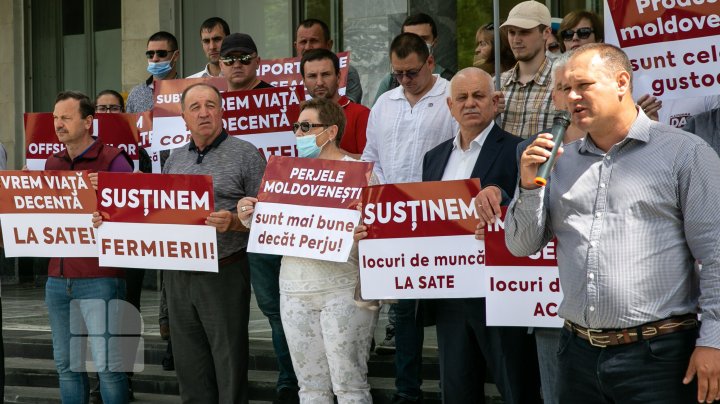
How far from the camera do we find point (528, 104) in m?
6.98

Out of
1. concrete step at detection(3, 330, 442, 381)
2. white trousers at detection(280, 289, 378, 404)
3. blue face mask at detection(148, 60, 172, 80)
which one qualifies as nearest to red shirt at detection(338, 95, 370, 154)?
concrete step at detection(3, 330, 442, 381)

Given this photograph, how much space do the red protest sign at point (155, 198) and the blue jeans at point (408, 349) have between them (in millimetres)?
1300

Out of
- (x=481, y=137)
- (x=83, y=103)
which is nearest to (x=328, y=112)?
(x=481, y=137)

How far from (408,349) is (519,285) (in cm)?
130

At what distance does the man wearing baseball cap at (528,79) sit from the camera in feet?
22.7

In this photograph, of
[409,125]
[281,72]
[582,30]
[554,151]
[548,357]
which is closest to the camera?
[554,151]

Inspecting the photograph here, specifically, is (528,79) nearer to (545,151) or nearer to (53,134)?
(545,151)

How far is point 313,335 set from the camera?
671 centimetres

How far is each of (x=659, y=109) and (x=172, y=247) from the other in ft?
9.74

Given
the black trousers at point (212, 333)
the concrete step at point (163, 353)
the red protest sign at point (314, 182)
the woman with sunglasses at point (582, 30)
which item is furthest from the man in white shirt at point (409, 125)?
the black trousers at point (212, 333)

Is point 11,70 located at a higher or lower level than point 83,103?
higher

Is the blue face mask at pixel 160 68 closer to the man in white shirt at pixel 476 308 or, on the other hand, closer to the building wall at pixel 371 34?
the building wall at pixel 371 34

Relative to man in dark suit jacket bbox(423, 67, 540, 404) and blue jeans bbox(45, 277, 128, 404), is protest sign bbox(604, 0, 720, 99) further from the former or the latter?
blue jeans bbox(45, 277, 128, 404)

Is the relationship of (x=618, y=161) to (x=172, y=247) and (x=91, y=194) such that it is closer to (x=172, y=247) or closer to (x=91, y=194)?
(x=172, y=247)
